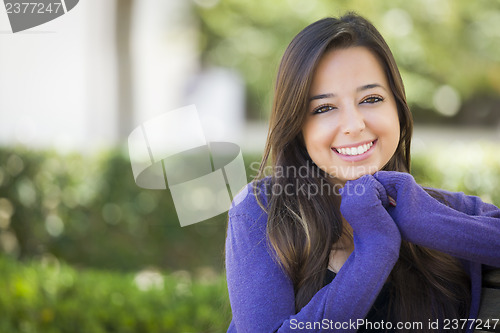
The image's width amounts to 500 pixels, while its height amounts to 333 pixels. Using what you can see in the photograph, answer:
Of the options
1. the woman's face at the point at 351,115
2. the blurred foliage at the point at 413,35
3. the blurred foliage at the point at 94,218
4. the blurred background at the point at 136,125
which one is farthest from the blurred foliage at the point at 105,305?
the blurred foliage at the point at 413,35

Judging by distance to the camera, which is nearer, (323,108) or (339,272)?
(339,272)

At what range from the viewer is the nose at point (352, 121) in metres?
1.87

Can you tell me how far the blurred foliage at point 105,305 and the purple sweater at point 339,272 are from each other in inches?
63.8

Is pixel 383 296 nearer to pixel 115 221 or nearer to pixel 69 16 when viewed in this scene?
pixel 115 221

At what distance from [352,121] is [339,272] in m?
0.51

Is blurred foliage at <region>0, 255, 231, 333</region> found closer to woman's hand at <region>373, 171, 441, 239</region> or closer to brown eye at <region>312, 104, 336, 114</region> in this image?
brown eye at <region>312, 104, 336, 114</region>

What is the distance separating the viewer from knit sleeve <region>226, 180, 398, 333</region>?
1626mm

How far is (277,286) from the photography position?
5.87ft

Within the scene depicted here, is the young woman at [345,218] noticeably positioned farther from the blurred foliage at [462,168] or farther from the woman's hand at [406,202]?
the blurred foliage at [462,168]

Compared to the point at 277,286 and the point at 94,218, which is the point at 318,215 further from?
the point at 94,218

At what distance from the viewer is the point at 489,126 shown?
16203 mm

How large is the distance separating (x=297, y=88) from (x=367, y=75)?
247 mm

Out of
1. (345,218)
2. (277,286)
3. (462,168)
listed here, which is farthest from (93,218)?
(345,218)

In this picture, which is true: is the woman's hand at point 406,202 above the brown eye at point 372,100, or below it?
below
